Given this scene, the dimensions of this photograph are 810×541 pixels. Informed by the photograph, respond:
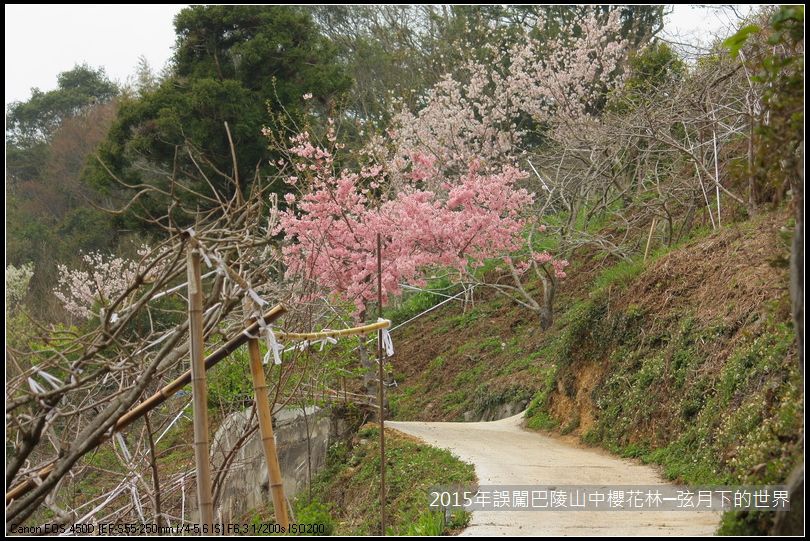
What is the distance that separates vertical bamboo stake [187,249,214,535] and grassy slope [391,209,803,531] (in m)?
2.80

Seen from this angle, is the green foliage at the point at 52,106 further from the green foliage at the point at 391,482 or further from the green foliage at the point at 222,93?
the green foliage at the point at 391,482

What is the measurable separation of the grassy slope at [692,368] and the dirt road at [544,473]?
0.35 metres

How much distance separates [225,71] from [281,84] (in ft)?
4.99

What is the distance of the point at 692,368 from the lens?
329 inches

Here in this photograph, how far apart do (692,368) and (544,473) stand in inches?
73.1

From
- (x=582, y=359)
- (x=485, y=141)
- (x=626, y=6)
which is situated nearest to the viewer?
(x=582, y=359)

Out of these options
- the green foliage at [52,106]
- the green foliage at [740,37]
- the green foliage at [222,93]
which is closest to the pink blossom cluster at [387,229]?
the green foliage at [222,93]

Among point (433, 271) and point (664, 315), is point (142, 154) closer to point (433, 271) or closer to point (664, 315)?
point (433, 271)

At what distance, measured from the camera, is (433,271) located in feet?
61.6

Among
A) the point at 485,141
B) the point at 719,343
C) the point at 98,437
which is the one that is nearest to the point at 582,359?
the point at 719,343

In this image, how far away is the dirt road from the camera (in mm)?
5609

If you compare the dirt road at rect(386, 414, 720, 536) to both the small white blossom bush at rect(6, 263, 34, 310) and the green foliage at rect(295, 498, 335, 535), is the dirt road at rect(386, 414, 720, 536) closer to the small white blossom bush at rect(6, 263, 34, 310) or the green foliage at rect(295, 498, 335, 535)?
the green foliage at rect(295, 498, 335, 535)

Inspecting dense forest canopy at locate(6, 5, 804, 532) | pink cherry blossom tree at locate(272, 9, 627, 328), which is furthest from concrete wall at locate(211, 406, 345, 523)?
pink cherry blossom tree at locate(272, 9, 627, 328)

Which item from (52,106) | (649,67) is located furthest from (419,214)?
(52,106)
